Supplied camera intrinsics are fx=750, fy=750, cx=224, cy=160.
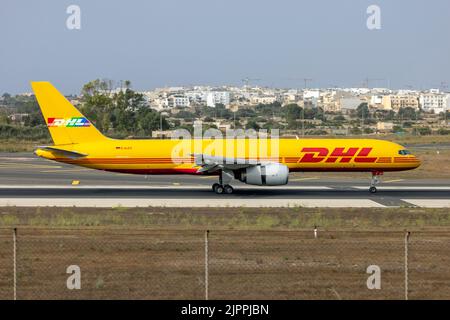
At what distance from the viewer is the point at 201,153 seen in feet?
A: 141

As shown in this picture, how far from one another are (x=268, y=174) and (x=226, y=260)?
796 inches

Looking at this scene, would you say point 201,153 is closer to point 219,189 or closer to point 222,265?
point 219,189

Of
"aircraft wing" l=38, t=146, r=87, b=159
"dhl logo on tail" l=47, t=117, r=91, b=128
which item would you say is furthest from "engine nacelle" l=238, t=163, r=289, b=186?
"dhl logo on tail" l=47, t=117, r=91, b=128

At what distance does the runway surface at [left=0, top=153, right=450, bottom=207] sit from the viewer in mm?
38875

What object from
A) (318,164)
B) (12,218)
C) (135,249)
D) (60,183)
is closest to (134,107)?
(60,183)

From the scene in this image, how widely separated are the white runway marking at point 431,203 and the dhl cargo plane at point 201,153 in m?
4.24

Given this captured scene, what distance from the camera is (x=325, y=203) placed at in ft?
127

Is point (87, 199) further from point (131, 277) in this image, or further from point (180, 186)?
point (131, 277)

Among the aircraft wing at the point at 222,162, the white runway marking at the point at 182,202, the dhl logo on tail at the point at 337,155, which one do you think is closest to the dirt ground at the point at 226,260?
the white runway marking at the point at 182,202

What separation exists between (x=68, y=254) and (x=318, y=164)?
76.9 ft

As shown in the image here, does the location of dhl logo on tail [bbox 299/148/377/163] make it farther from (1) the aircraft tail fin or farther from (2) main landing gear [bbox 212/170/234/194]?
(1) the aircraft tail fin

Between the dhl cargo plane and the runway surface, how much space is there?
1.52 metres

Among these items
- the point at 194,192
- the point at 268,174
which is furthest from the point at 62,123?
the point at 268,174

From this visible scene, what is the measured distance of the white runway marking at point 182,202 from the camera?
3772cm
